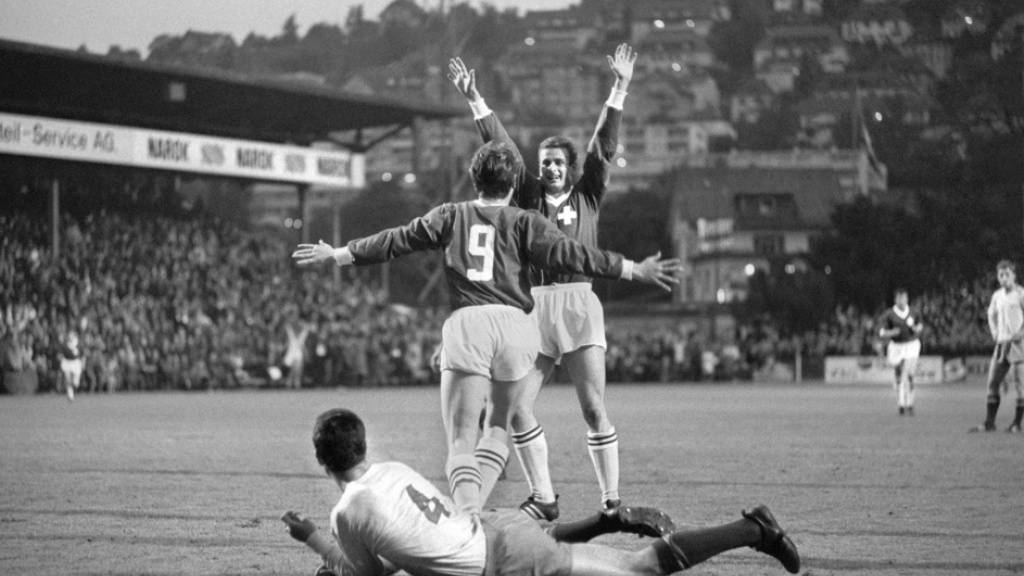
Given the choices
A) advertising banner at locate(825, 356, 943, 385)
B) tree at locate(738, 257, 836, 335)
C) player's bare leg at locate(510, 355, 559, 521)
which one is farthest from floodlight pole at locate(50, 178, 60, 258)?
player's bare leg at locate(510, 355, 559, 521)

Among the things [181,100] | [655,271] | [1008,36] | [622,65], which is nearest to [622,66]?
[622,65]

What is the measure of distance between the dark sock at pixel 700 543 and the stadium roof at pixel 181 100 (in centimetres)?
4034

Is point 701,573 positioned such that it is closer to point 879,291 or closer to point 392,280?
point 879,291

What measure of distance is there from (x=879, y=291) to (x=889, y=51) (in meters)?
103

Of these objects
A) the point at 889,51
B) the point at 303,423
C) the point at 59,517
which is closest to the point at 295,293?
the point at 303,423

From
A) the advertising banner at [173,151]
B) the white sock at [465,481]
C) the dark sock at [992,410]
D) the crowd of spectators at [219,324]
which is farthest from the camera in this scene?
the advertising banner at [173,151]

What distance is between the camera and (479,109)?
10719mm

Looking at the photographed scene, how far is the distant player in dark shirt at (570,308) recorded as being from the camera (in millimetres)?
10352

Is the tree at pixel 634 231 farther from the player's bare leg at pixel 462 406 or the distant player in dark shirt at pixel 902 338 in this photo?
the player's bare leg at pixel 462 406

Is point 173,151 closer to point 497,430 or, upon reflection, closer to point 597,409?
point 597,409

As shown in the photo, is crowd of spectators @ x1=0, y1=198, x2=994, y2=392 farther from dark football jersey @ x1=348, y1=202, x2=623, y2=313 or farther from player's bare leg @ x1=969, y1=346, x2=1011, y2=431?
dark football jersey @ x1=348, y1=202, x2=623, y2=313

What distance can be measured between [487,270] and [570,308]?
5.42 ft

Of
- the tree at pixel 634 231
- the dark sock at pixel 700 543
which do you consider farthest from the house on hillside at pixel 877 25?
the dark sock at pixel 700 543

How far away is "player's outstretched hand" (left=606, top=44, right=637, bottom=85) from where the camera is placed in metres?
10.7
